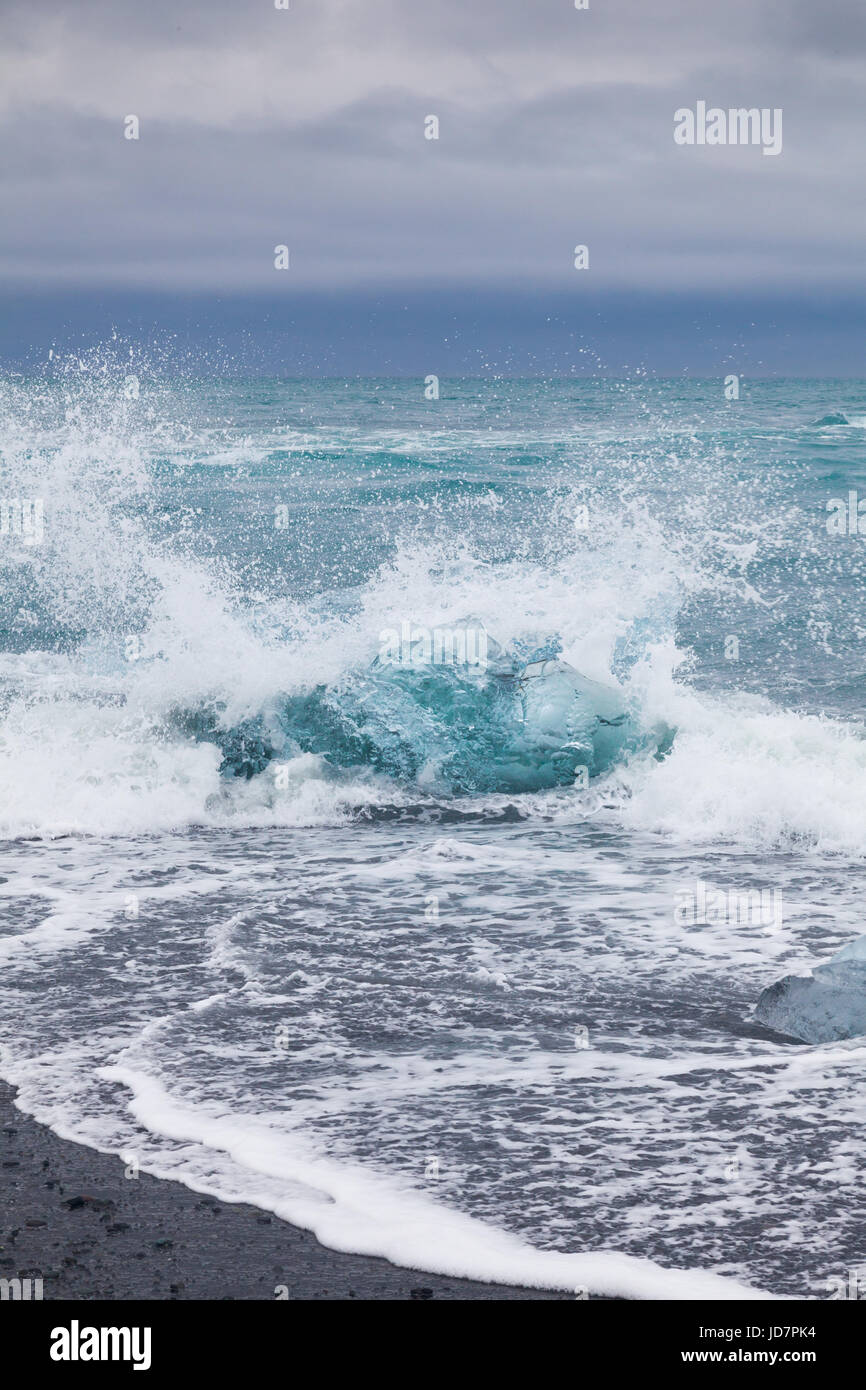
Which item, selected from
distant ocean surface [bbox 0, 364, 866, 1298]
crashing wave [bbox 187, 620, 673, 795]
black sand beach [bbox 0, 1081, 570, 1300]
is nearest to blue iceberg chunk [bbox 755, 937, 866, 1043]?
distant ocean surface [bbox 0, 364, 866, 1298]

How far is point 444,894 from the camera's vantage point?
7.17m

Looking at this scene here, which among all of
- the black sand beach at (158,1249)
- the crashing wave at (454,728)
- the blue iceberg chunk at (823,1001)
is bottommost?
the black sand beach at (158,1249)

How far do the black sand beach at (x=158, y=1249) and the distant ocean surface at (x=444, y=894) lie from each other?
0.39 feet

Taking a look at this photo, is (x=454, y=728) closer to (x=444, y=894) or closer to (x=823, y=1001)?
(x=444, y=894)

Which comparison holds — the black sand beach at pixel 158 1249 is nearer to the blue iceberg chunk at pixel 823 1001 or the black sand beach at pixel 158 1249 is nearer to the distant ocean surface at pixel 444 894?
the distant ocean surface at pixel 444 894

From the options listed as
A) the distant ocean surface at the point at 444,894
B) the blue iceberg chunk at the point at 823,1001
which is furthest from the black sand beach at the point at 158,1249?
the blue iceberg chunk at the point at 823,1001

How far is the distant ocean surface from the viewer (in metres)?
4.15

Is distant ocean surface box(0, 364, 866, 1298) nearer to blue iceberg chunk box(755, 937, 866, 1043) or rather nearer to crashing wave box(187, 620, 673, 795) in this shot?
crashing wave box(187, 620, 673, 795)

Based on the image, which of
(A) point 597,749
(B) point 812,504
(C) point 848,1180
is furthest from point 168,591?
(B) point 812,504

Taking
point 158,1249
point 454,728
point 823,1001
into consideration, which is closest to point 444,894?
point 823,1001

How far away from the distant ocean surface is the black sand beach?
0.12 metres

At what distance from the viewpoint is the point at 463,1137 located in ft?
14.6

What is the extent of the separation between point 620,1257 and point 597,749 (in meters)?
6.14

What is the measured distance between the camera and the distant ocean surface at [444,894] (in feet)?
13.6
